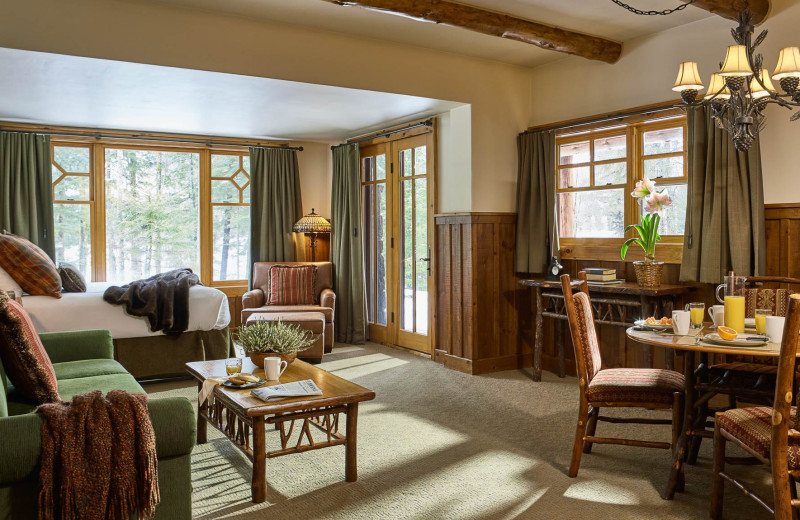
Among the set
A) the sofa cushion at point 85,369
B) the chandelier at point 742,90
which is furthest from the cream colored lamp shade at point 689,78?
the sofa cushion at point 85,369

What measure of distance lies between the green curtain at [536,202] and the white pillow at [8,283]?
12.7 ft

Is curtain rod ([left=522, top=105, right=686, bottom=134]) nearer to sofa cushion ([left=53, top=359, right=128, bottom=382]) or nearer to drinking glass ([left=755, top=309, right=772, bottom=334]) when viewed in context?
drinking glass ([left=755, top=309, right=772, bottom=334])

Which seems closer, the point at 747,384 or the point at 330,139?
the point at 747,384

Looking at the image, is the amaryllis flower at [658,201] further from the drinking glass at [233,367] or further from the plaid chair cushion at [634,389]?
the drinking glass at [233,367]

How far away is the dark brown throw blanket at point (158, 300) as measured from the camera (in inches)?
190

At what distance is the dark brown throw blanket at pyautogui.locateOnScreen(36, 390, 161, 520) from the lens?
80.1 inches

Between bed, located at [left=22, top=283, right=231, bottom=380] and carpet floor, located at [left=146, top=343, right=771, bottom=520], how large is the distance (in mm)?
573

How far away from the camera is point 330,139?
24.7ft

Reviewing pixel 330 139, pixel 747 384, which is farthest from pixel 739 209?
pixel 330 139

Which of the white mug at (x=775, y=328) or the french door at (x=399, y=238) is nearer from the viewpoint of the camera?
the white mug at (x=775, y=328)

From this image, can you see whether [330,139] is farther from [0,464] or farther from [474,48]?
[0,464]

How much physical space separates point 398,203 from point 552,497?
403cm

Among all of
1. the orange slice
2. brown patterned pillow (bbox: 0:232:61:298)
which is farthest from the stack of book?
brown patterned pillow (bbox: 0:232:61:298)

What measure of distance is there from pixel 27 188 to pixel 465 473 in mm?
5245
